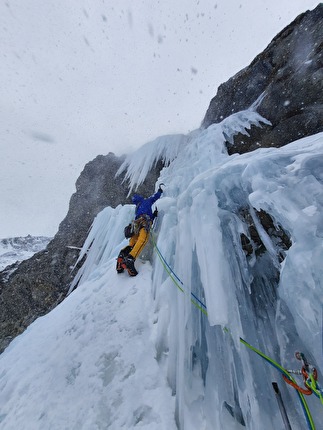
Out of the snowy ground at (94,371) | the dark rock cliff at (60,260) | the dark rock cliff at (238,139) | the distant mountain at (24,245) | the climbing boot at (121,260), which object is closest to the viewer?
the snowy ground at (94,371)

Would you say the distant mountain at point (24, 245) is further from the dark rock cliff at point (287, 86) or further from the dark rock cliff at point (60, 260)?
the dark rock cliff at point (287, 86)

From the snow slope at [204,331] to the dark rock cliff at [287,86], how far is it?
434cm

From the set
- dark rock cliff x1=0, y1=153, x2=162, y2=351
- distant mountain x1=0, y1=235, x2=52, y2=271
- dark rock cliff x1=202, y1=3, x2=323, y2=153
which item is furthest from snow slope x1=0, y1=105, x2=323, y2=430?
distant mountain x1=0, y1=235, x2=52, y2=271

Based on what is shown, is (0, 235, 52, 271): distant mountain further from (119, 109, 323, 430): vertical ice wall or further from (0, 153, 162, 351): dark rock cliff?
(119, 109, 323, 430): vertical ice wall

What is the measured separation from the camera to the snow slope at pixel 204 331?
1.98m

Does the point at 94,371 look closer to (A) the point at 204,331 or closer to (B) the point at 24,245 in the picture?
(A) the point at 204,331

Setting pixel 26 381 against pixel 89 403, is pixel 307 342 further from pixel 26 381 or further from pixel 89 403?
pixel 26 381

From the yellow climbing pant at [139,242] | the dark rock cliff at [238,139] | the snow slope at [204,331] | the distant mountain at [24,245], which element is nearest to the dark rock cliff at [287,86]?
the dark rock cliff at [238,139]

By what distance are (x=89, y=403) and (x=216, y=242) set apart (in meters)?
2.24

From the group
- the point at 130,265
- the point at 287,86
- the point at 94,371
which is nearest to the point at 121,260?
the point at 130,265

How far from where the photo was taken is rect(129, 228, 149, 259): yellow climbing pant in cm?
484

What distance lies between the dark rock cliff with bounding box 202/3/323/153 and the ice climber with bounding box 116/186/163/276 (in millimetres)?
4146

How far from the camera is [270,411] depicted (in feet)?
6.60

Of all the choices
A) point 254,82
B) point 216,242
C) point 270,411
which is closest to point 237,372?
point 270,411
